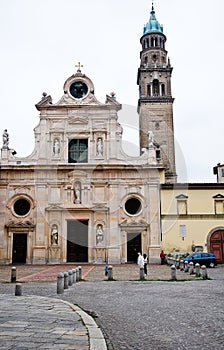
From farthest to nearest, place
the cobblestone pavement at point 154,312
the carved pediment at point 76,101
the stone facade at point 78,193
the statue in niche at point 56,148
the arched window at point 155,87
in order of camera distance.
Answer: the arched window at point 155,87 → the carved pediment at point 76,101 → the statue in niche at point 56,148 → the stone facade at point 78,193 → the cobblestone pavement at point 154,312

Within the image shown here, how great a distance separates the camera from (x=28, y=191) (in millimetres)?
34906

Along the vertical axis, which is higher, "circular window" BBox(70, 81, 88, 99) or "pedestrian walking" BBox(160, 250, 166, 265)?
"circular window" BBox(70, 81, 88, 99)

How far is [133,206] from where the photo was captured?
35.2 m

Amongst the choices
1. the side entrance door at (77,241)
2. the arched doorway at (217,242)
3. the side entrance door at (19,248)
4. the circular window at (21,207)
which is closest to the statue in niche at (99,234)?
the side entrance door at (77,241)

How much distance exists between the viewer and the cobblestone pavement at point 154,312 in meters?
7.20

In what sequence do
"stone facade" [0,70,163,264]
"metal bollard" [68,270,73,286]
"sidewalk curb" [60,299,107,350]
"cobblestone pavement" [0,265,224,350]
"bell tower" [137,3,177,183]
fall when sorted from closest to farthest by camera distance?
1. "sidewalk curb" [60,299,107,350]
2. "cobblestone pavement" [0,265,224,350]
3. "metal bollard" [68,270,73,286]
4. "stone facade" [0,70,163,264]
5. "bell tower" [137,3,177,183]

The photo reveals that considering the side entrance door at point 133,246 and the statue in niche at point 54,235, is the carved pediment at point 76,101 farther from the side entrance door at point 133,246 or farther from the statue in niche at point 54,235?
the side entrance door at point 133,246

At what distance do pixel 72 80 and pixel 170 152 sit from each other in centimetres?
1469

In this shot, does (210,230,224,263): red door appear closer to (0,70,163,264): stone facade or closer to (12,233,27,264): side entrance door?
(0,70,163,264): stone facade

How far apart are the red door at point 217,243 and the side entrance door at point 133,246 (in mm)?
6205

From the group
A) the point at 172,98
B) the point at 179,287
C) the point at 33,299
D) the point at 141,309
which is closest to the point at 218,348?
the point at 141,309

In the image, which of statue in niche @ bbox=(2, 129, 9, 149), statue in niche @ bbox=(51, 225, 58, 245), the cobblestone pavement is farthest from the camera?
statue in niche @ bbox=(2, 129, 9, 149)

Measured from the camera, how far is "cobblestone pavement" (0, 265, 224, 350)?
720 cm

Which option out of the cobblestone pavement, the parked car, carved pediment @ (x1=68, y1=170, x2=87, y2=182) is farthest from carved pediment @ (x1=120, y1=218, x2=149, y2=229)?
the cobblestone pavement
